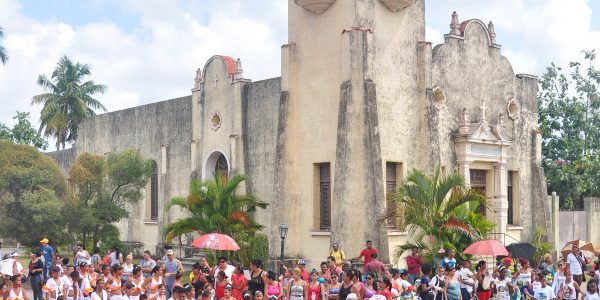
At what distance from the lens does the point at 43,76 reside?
51.2 meters

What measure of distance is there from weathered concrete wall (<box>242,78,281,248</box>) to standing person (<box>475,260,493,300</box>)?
9001mm

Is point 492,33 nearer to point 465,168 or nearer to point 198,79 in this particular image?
point 465,168

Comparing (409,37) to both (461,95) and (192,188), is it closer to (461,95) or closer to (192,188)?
(461,95)

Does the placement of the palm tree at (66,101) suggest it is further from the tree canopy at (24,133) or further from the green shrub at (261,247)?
the green shrub at (261,247)

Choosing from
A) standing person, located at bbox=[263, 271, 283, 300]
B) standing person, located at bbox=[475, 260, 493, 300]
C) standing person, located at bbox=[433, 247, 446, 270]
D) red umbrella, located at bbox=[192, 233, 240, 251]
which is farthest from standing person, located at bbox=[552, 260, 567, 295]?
red umbrella, located at bbox=[192, 233, 240, 251]

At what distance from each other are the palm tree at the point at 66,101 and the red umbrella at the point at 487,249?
35.6m

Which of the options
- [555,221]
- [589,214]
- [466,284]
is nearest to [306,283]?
[466,284]

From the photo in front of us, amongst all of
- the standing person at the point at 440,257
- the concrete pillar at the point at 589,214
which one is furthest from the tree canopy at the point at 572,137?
the standing person at the point at 440,257

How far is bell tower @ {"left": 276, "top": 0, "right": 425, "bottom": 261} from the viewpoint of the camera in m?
21.8

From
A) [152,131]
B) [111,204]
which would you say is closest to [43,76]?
[152,131]

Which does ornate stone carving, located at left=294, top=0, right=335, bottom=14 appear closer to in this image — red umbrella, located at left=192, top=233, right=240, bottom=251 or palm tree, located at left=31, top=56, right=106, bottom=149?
red umbrella, located at left=192, top=233, right=240, bottom=251

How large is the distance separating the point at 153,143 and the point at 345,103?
11821mm

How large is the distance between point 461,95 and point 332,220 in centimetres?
605

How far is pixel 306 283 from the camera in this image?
15.0 metres
